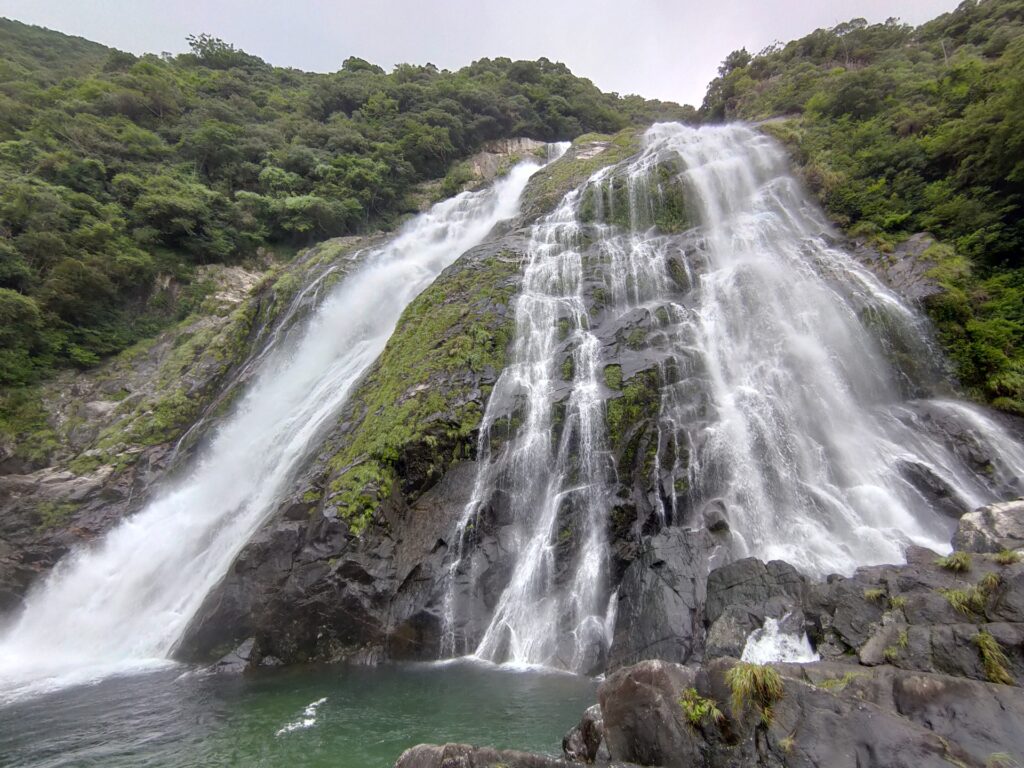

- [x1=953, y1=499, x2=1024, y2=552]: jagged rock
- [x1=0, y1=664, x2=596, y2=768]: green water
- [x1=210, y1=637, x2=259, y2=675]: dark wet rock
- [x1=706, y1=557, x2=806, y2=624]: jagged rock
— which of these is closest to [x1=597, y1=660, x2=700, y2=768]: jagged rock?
[x1=0, y1=664, x2=596, y2=768]: green water

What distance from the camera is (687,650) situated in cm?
841

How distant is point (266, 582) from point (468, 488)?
5398 mm

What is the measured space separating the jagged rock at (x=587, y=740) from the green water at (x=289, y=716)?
1.85 metres

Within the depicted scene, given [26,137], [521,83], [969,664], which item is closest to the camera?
[969,664]

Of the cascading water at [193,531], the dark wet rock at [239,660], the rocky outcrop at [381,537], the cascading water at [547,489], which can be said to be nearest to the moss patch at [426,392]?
the rocky outcrop at [381,537]

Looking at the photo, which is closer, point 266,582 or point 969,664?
point 969,664

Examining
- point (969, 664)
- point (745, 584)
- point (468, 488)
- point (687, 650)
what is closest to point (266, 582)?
point (468, 488)

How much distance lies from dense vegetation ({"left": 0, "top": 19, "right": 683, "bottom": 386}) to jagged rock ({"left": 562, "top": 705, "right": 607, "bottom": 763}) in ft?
78.7

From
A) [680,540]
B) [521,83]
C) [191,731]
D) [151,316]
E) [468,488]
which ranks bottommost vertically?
[191,731]

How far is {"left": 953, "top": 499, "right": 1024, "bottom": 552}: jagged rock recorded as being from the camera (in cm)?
727

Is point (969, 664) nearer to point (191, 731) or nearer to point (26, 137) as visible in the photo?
point (191, 731)

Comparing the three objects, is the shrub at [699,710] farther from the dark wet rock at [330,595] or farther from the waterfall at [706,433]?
the dark wet rock at [330,595]

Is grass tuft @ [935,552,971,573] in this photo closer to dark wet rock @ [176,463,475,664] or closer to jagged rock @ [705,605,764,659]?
jagged rock @ [705,605,764,659]

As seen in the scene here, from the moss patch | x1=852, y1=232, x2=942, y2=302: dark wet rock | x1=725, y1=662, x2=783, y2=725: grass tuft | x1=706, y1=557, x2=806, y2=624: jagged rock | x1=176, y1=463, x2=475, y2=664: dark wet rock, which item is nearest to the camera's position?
x1=725, y1=662, x2=783, y2=725: grass tuft
